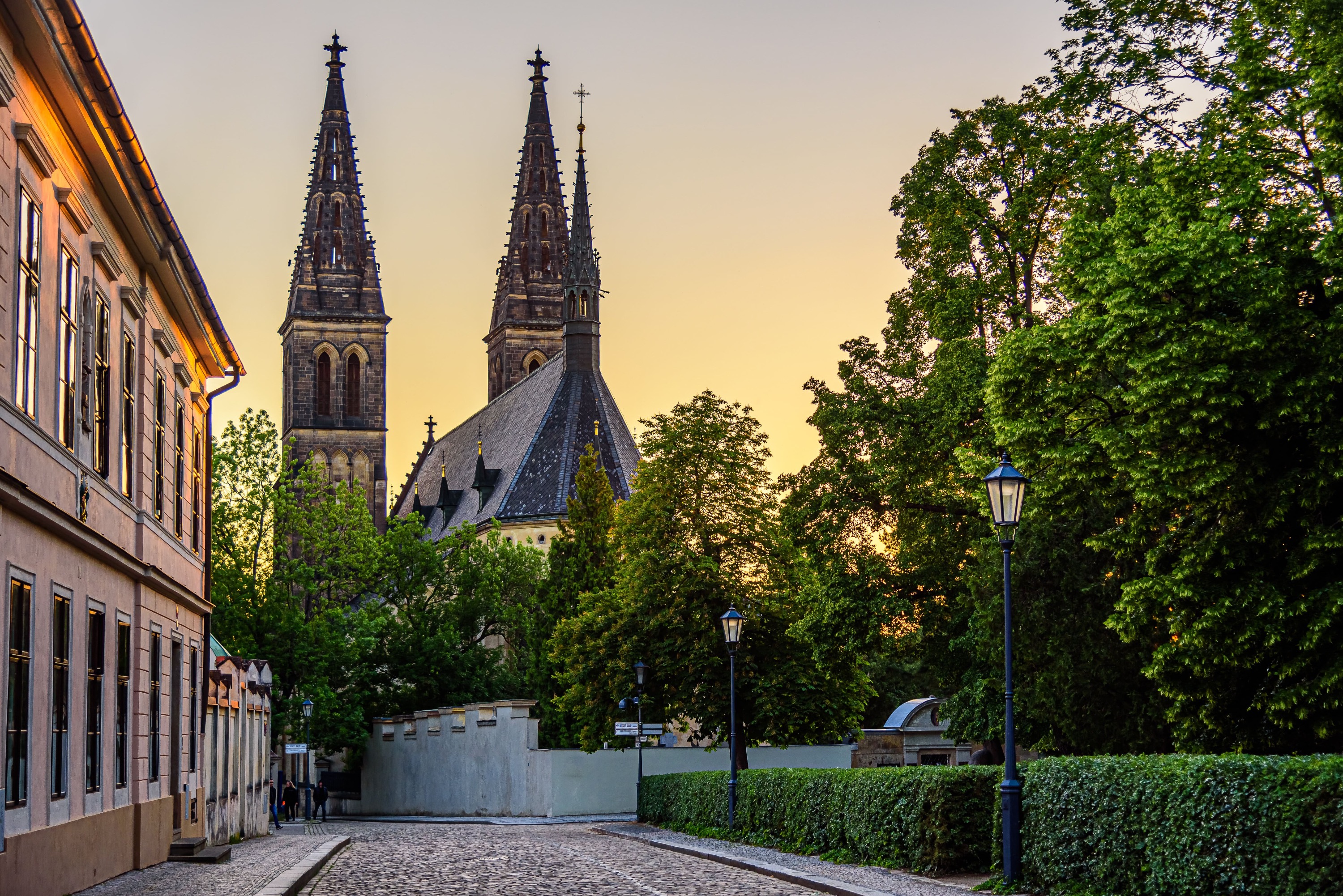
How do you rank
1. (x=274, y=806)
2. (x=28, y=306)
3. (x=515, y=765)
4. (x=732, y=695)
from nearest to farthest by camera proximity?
(x=28, y=306), (x=732, y=695), (x=515, y=765), (x=274, y=806)

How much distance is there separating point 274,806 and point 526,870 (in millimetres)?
29845

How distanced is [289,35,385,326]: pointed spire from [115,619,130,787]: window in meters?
80.8

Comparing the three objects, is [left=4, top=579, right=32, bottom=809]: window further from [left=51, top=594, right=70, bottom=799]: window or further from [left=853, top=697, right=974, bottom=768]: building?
[left=853, top=697, right=974, bottom=768]: building

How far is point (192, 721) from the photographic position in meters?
23.3

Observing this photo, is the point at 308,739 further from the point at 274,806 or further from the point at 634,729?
the point at 634,729

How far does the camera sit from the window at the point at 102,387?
16344 mm

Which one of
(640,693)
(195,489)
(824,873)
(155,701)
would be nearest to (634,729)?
(640,693)

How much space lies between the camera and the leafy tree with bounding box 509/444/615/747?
55.6m

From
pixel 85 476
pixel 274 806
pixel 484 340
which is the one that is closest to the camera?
pixel 85 476

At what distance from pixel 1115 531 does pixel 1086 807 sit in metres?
10.4

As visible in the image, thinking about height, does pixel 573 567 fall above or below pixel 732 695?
above

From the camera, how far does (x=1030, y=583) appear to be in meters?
26.7

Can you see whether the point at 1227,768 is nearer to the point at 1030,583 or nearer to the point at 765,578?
the point at 1030,583

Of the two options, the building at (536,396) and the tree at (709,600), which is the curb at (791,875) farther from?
the building at (536,396)
